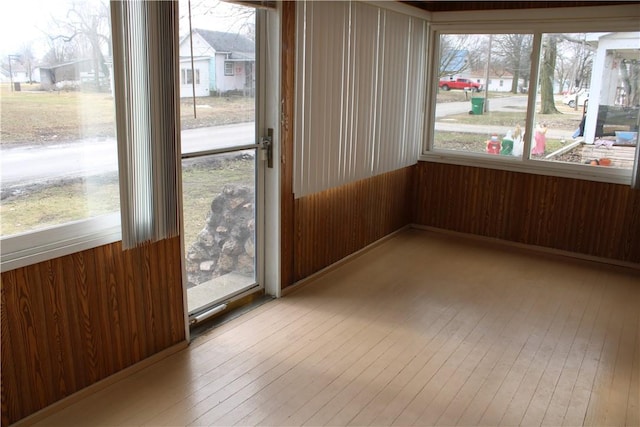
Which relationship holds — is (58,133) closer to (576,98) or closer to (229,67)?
(229,67)

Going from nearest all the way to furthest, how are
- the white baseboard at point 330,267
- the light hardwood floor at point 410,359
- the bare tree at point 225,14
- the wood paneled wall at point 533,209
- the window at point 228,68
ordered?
the light hardwood floor at point 410,359, the bare tree at point 225,14, the window at point 228,68, the white baseboard at point 330,267, the wood paneled wall at point 533,209

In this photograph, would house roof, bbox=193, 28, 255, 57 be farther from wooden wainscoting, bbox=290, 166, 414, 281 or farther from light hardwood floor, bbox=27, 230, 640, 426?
light hardwood floor, bbox=27, 230, 640, 426

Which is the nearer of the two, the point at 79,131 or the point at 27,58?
the point at 27,58

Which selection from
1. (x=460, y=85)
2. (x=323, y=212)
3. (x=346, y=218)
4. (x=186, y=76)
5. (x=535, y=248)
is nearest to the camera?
(x=186, y=76)

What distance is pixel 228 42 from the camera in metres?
3.33

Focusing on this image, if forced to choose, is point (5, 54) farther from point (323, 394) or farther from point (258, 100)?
point (323, 394)

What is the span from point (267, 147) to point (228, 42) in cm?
73

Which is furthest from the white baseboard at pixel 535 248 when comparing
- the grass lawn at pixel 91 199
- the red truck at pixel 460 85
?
the grass lawn at pixel 91 199

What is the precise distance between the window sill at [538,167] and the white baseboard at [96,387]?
336 cm

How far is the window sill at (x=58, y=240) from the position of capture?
2.32 meters

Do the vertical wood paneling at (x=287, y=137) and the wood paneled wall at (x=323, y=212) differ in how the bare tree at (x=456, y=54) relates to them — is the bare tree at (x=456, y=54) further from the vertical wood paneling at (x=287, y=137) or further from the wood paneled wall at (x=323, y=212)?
the vertical wood paneling at (x=287, y=137)

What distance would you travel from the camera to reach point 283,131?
12.1ft

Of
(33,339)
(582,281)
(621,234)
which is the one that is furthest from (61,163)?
(621,234)

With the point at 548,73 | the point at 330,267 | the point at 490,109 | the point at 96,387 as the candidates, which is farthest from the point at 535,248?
the point at 96,387
